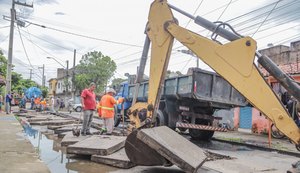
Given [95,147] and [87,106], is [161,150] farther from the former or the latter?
[87,106]

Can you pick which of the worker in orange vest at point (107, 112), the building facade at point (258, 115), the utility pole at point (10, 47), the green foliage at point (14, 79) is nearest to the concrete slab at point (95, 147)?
the worker in orange vest at point (107, 112)

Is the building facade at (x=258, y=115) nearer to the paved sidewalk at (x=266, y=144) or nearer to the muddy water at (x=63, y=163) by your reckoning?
the paved sidewalk at (x=266, y=144)

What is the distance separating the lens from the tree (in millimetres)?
50844

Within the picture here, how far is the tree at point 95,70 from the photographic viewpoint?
50.8 metres

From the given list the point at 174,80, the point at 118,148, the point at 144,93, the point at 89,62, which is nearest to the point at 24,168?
the point at 118,148

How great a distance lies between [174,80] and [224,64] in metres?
5.43

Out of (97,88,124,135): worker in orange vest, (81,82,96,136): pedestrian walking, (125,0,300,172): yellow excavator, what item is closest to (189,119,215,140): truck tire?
(97,88,124,135): worker in orange vest

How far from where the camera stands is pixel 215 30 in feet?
20.8

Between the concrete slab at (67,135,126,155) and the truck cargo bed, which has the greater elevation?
the truck cargo bed

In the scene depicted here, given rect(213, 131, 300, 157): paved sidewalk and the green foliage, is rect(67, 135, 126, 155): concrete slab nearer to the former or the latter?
rect(213, 131, 300, 157): paved sidewalk

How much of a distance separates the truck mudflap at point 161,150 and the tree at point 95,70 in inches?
1788

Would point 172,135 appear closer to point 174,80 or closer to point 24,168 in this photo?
point 24,168

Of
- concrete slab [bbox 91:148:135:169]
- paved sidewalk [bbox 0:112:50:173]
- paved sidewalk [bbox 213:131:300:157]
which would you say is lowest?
paved sidewalk [bbox 213:131:300:157]

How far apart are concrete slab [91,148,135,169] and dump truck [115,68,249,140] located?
3.87 metres
